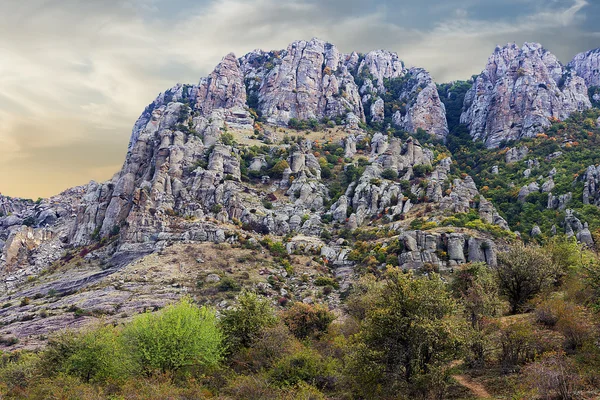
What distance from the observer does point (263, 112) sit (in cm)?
14600

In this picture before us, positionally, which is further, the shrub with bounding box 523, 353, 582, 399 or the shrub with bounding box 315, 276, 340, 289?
the shrub with bounding box 315, 276, 340, 289

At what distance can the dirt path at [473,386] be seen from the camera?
19878 millimetres

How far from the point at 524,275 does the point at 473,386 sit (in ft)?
50.4

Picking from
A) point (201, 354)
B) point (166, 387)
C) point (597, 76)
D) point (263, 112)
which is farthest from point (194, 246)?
point (597, 76)

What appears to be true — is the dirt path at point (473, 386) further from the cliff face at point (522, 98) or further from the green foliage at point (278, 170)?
the cliff face at point (522, 98)

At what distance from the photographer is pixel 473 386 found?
2131cm

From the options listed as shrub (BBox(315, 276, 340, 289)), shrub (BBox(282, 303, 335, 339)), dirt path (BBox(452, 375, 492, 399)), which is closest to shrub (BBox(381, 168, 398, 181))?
shrub (BBox(315, 276, 340, 289))

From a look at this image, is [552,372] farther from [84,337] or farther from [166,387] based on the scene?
[84,337]

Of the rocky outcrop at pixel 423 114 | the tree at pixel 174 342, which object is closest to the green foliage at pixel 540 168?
the rocky outcrop at pixel 423 114

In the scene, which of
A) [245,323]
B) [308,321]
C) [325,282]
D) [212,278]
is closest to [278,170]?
[325,282]

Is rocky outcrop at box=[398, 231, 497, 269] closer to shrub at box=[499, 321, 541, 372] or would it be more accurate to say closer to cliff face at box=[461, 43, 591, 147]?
shrub at box=[499, 321, 541, 372]

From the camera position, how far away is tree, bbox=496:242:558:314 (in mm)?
32281

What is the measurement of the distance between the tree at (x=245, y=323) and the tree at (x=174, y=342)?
2.73m

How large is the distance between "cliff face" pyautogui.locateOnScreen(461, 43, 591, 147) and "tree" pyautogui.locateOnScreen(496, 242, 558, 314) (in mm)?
108769
